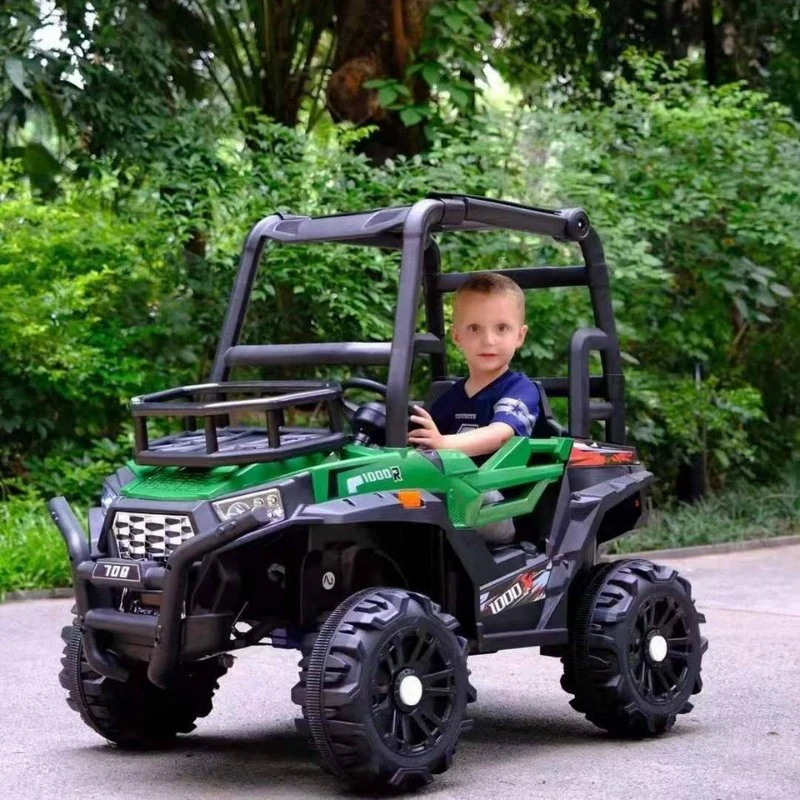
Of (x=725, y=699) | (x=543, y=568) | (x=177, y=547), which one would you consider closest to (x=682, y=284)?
(x=725, y=699)

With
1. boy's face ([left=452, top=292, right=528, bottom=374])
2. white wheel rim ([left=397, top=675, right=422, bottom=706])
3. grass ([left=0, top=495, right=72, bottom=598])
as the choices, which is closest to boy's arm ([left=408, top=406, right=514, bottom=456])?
boy's face ([left=452, top=292, right=528, bottom=374])

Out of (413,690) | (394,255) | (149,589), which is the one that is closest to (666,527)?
(394,255)

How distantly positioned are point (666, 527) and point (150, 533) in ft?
27.7

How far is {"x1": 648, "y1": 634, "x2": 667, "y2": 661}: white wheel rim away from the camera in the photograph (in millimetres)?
5961

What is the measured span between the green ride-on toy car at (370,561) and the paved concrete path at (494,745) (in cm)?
19

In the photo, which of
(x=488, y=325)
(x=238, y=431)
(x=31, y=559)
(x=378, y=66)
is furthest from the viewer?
(x=378, y=66)

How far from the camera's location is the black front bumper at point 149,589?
4.82 m

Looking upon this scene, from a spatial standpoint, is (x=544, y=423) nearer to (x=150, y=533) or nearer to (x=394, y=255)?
(x=150, y=533)

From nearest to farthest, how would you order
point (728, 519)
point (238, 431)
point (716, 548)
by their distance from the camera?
point (238, 431)
point (716, 548)
point (728, 519)

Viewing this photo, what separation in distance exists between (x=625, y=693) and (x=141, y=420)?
1.92 meters

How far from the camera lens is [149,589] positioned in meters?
5.01

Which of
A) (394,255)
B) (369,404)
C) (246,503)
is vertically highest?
(394,255)

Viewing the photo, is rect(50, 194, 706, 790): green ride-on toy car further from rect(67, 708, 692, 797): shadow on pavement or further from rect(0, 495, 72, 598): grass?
rect(0, 495, 72, 598): grass

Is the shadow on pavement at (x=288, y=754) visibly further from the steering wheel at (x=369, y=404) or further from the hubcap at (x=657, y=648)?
the steering wheel at (x=369, y=404)
